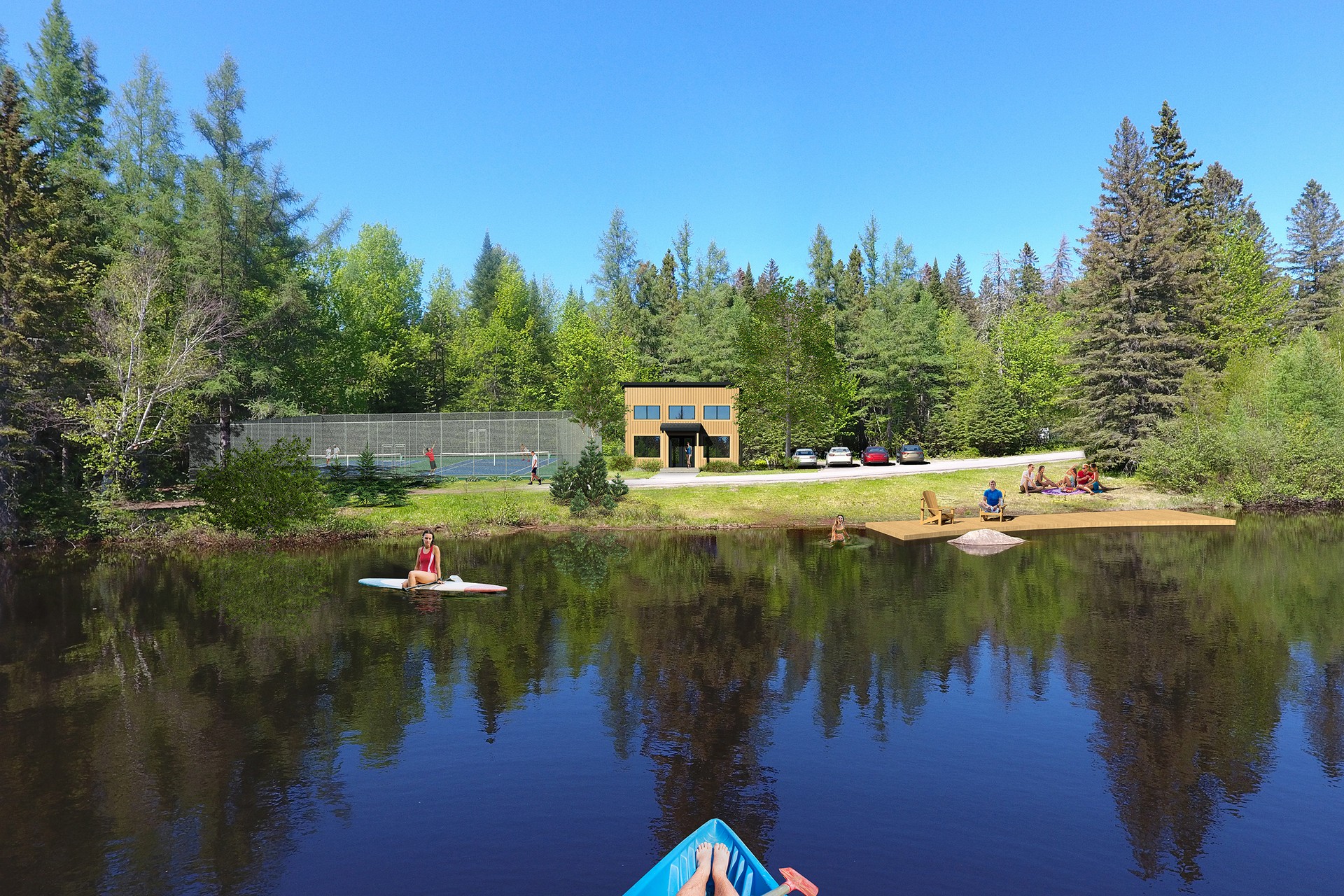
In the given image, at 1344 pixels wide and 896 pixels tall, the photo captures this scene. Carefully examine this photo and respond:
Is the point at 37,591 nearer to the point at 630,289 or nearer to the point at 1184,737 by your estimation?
the point at 1184,737

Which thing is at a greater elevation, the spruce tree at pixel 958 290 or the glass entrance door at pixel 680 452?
the spruce tree at pixel 958 290

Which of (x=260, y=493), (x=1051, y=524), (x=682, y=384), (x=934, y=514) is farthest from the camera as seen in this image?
(x=682, y=384)

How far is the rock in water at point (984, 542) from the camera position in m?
27.9

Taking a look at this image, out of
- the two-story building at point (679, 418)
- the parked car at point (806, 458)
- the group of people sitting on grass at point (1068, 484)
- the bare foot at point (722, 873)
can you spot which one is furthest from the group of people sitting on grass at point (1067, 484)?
the bare foot at point (722, 873)

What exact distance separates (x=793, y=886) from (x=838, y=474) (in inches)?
1686

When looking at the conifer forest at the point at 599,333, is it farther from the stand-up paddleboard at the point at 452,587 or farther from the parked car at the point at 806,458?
the stand-up paddleboard at the point at 452,587

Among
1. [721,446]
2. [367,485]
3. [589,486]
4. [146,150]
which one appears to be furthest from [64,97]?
[721,446]

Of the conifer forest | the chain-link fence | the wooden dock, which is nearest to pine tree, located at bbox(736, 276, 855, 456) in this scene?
the conifer forest

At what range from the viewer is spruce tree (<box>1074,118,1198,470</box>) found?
46406mm

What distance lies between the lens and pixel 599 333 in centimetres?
8162

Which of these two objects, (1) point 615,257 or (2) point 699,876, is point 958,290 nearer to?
(1) point 615,257

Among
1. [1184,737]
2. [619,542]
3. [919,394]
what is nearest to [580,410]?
[619,542]

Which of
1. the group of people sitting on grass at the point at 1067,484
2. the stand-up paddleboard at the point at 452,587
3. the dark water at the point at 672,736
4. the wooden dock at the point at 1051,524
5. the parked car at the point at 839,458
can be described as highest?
the parked car at the point at 839,458

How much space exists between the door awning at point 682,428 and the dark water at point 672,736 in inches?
1381
